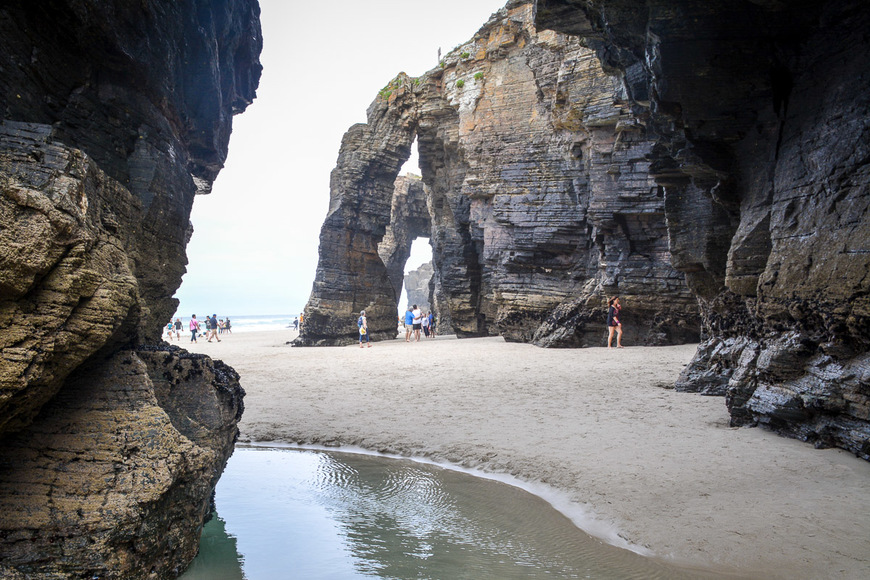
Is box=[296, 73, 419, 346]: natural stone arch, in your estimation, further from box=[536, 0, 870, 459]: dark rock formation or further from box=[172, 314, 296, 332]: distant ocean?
box=[172, 314, 296, 332]: distant ocean

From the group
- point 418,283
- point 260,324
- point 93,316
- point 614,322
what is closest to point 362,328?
point 614,322

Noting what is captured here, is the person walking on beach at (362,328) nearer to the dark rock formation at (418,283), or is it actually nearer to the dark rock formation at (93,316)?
the dark rock formation at (93,316)

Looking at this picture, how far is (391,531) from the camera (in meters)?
5.43

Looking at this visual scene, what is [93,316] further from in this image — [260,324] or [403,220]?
[260,324]

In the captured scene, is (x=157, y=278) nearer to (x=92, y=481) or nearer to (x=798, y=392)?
(x=92, y=481)

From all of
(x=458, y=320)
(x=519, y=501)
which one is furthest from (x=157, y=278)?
(x=458, y=320)

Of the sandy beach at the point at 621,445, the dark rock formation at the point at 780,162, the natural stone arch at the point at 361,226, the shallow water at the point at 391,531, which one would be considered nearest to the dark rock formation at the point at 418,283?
the natural stone arch at the point at 361,226

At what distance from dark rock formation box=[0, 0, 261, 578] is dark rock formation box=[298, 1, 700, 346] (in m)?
8.79

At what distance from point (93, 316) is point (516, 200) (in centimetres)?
1873

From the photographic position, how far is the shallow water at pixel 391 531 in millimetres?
4535

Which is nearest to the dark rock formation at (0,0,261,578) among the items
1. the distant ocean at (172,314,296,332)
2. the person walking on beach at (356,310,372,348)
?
the person walking on beach at (356,310,372,348)

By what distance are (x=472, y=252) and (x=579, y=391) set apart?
16.6m

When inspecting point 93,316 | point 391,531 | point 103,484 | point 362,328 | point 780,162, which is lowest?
point 391,531

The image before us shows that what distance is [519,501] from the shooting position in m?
6.06
